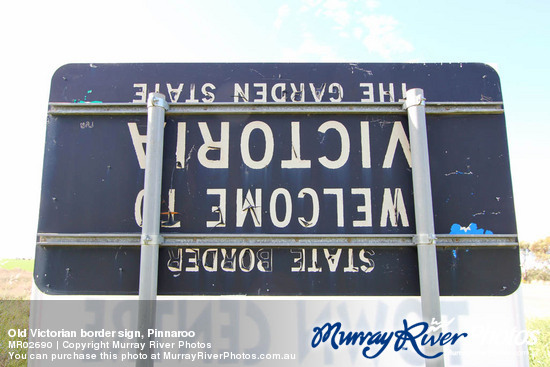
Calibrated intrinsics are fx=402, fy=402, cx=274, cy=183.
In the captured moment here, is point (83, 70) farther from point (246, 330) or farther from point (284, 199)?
point (246, 330)

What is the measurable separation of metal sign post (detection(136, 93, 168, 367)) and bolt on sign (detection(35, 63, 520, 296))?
0.30 ft

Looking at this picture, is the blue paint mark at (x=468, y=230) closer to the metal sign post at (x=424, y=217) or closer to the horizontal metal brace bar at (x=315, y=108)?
the metal sign post at (x=424, y=217)

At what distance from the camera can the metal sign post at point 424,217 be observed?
1673 mm

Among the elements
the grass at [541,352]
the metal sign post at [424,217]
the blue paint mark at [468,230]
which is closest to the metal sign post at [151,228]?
the metal sign post at [424,217]

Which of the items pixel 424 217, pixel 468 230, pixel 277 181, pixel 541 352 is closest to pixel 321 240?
pixel 277 181

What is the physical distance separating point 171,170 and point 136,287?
0.55 meters

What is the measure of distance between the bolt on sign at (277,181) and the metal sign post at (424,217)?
0.07 metres

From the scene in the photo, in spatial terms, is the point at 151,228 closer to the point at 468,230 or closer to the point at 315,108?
the point at 315,108

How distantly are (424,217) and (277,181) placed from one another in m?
0.66

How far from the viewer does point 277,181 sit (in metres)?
1.87

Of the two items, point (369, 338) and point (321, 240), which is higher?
point (321, 240)

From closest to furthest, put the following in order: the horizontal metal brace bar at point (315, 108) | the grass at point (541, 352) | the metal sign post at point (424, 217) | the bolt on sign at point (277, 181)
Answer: the metal sign post at point (424, 217), the bolt on sign at point (277, 181), the horizontal metal brace bar at point (315, 108), the grass at point (541, 352)

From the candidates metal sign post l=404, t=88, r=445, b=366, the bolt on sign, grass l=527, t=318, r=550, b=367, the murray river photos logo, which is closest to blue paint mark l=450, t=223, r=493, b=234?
the bolt on sign

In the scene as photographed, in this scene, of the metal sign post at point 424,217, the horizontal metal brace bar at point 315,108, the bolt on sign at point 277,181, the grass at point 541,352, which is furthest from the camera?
the grass at point 541,352
